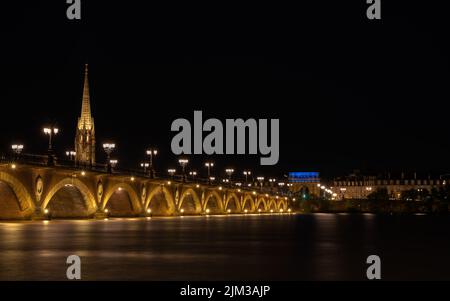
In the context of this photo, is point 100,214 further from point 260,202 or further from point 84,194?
point 260,202

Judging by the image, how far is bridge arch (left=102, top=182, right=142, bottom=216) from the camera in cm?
8924

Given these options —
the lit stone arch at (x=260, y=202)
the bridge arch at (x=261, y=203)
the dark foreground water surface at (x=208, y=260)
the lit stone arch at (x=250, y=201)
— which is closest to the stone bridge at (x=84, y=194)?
the dark foreground water surface at (x=208, y=260)

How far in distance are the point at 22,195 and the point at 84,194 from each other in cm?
1471

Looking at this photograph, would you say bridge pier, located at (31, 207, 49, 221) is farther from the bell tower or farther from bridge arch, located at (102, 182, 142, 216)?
the bell tower

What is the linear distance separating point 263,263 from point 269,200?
172 m

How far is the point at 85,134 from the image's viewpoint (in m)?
141

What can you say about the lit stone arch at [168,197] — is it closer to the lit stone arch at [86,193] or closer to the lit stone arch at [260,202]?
the lit stone arch at [86,193]

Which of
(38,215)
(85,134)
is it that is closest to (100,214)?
(38,215)

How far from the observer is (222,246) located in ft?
108

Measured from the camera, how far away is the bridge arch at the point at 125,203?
89.2m

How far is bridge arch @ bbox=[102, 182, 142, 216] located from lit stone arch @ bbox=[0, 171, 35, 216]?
83.8ft

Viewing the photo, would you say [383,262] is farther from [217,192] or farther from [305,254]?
[217,192]

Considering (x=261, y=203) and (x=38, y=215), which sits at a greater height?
(x=38, y=215)
